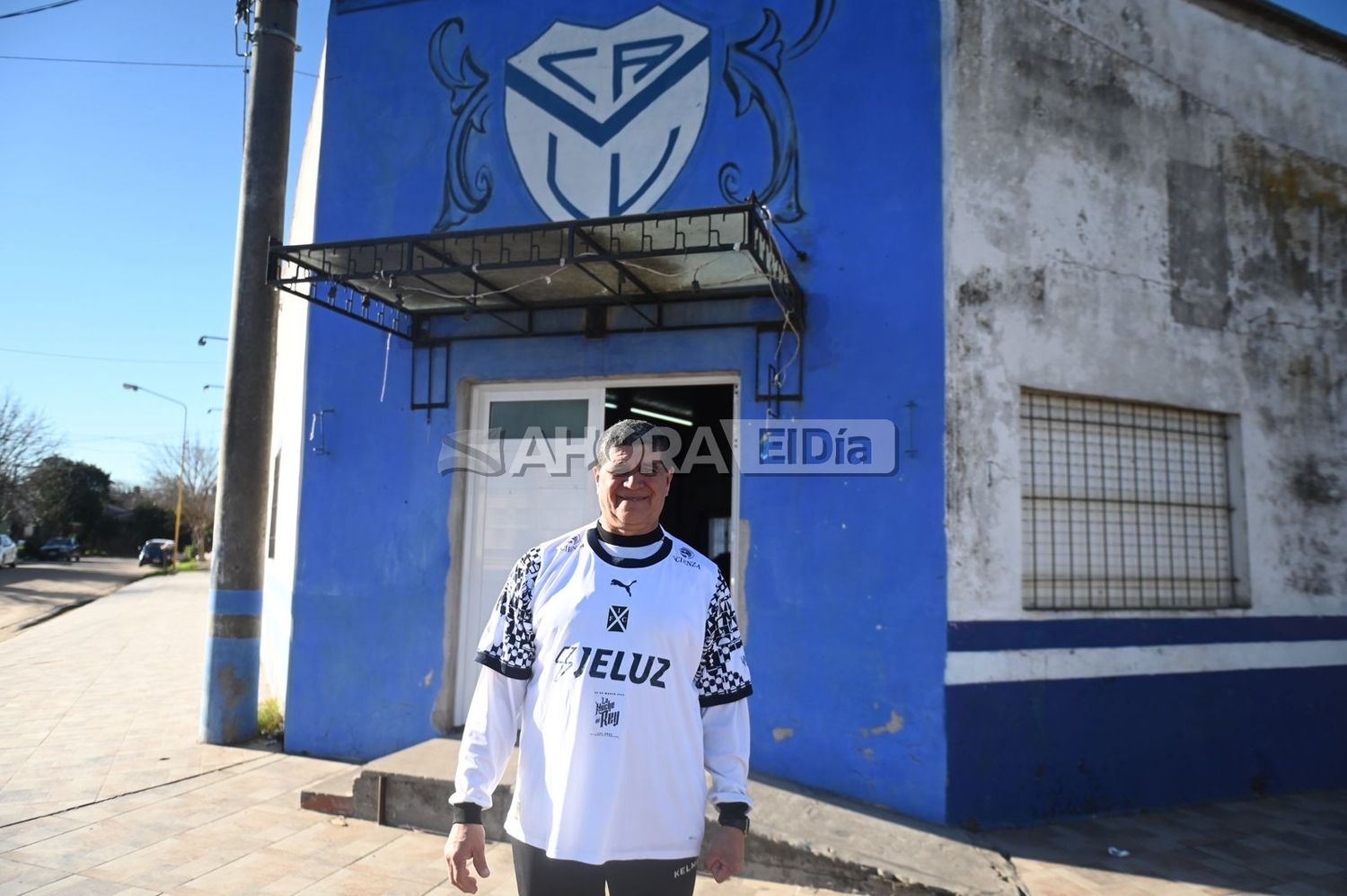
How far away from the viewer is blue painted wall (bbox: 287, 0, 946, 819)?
5129 millimetres

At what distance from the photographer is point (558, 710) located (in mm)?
2350

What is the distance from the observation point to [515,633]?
8.08 feet

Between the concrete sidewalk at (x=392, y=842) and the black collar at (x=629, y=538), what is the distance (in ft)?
8.18

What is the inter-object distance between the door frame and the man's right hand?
3379mm

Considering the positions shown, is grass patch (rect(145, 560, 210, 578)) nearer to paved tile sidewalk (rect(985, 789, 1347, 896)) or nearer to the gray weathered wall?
the gray weathered wall

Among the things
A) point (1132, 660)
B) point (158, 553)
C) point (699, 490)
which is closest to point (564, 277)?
point (699, 490)

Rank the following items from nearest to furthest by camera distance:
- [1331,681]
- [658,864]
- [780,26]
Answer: [658,864], [780,26], [1331,681]

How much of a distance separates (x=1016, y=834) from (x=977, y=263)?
3333mm

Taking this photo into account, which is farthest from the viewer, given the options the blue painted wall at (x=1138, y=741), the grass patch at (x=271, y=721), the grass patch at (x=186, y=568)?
the grass patch at (x=186, y=568)

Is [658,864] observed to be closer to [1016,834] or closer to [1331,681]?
[1016,834]

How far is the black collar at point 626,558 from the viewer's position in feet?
8.00

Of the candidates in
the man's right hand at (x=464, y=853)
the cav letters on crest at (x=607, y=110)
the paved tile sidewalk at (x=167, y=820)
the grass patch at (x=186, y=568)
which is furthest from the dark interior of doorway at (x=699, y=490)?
the grass patch at (x=186, y=568)

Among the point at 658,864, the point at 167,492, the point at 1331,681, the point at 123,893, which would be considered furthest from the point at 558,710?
the point at 167,492
